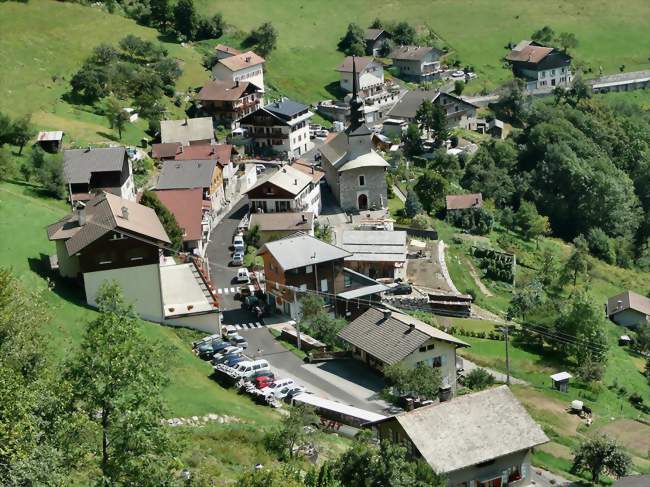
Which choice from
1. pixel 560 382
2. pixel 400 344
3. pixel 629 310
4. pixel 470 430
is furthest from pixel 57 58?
pixel 470 430

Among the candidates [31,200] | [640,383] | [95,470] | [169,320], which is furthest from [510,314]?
[95,470]

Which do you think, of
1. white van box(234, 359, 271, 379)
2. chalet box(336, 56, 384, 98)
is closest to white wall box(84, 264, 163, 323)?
white van box(234, 359, 271, 379)

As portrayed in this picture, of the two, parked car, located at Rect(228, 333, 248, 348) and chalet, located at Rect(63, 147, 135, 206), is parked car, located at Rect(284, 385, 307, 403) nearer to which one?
parked car, located at Rect(228, 333, 248, 348)

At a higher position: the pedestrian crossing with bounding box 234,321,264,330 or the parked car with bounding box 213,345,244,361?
the parked car with bounding box 213,345,244,361

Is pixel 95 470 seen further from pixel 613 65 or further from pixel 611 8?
pixel 611 8

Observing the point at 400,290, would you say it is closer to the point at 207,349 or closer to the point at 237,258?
the point at 237,258

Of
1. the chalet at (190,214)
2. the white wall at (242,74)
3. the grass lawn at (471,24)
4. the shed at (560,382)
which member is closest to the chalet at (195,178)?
the chalet at (190,214)
